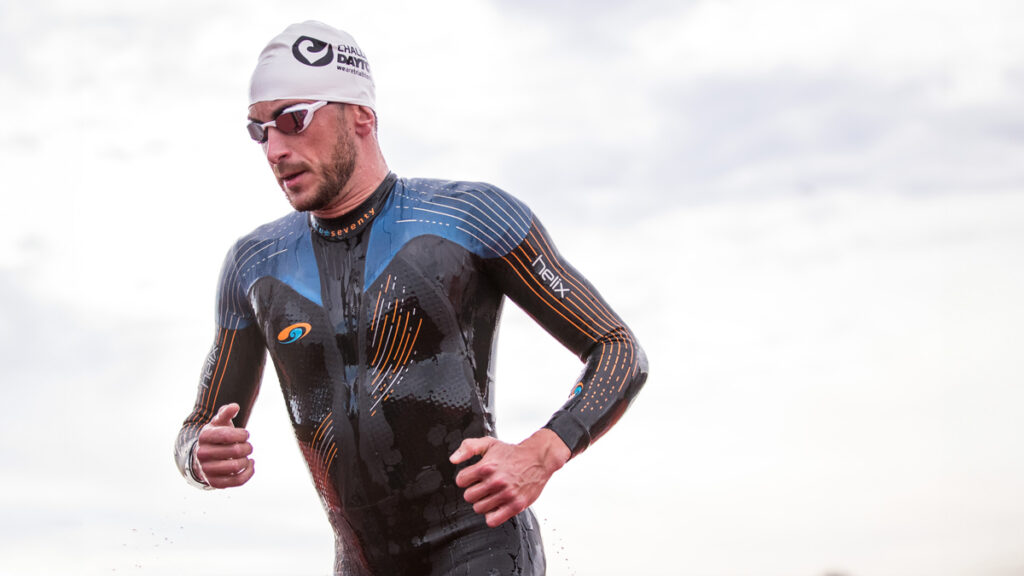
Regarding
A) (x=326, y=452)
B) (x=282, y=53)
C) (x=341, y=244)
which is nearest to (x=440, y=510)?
(x=326, y=452)

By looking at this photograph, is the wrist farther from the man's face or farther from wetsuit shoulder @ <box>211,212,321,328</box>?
the man's face

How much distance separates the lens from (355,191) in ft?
16.3

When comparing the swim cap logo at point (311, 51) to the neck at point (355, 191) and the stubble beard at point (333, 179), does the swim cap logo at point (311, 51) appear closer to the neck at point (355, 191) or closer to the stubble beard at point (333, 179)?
the stubble beard at point (333, 179)

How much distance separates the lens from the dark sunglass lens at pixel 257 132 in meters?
4.91

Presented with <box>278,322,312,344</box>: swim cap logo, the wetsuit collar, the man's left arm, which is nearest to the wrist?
the man's left arm

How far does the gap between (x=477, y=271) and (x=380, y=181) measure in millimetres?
624

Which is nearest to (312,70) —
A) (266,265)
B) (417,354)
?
(266,265)

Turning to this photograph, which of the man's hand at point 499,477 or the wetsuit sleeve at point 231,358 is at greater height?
the wetsuit sleeve at point 231,358

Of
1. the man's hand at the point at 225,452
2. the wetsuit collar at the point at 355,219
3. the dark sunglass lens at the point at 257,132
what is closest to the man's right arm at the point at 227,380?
the man's hand at the point at 225,452

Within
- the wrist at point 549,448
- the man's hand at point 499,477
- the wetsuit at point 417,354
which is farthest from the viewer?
the wetsuit at point 417,354

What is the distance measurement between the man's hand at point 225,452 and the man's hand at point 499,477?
1030mm

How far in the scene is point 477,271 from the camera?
4809 mm

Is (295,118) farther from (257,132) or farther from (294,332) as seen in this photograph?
(294,332)

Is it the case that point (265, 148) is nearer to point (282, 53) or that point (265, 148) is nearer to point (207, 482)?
point (282, 53)
